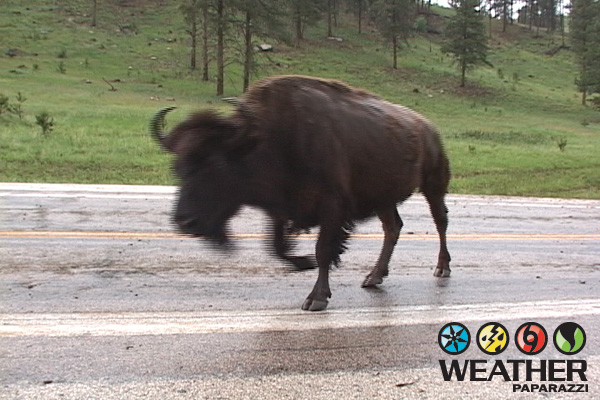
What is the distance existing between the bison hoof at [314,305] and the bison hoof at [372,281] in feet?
2.70

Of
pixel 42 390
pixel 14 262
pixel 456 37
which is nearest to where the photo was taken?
pixel 42 390

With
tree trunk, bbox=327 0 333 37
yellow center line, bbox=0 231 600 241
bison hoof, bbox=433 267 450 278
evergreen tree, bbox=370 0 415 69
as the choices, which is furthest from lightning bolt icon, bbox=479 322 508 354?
tree trunk, bbox=327 0 333 37

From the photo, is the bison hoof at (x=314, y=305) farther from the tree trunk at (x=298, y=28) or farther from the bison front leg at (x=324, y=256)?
the tree trunk at (x=298, y=28)

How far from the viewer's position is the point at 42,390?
3369 mm

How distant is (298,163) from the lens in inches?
186

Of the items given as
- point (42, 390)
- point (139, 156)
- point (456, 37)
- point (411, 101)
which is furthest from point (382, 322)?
point (456, 37)

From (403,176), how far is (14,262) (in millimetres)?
3783

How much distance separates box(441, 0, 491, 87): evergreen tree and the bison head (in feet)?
165

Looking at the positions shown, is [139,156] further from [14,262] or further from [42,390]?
[42,390]

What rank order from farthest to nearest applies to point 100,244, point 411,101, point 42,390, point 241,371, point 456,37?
1. point 456,37
2. point 411,101
3. point 100,244
4. point 241,371
5. point 42,390

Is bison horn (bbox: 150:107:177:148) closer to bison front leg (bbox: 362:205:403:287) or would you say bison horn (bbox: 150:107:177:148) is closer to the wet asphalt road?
the wet asphalt road

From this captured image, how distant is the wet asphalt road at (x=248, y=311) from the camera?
3.59 meters

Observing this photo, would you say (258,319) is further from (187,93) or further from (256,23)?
(256,23)

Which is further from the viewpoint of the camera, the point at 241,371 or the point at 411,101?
the point at 411,101
